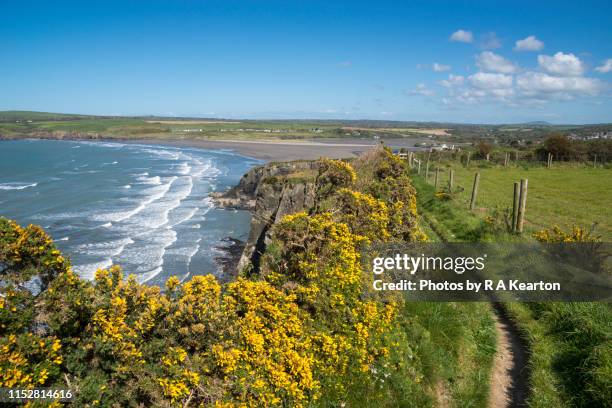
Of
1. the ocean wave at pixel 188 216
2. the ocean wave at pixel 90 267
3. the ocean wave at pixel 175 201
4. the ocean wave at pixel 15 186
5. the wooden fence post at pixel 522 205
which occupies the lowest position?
the ocean wave at pixel 90 267

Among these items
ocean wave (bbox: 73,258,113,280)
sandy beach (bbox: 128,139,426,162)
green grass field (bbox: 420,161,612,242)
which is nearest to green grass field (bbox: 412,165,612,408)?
green grass field (bbox: 420,161,612,242)

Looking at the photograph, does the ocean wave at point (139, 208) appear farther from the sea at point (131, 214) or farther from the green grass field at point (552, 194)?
the green grass field at point (552, 194)

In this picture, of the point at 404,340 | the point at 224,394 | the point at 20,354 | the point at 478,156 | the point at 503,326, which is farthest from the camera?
the point at 478,156

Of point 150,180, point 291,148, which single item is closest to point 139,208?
point 150,180

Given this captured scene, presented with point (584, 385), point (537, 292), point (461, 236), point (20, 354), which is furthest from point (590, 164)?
point (20, 354)

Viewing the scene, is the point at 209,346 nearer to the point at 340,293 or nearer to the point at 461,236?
the point at 340,293

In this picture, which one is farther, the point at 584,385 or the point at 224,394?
the point at 584,385

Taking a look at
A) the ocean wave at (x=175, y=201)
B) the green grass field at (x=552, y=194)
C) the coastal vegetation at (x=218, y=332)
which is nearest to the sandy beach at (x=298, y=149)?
the ocean wave at (x=175, y=201)
